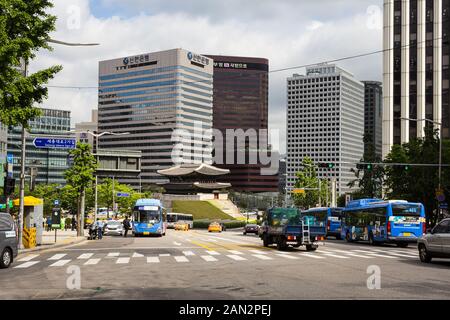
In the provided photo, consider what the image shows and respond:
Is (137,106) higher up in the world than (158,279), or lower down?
higher up

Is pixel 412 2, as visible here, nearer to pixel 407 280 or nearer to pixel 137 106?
pixel 407 280

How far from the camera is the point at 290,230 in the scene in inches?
1108

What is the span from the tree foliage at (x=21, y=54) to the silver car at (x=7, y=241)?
3.67 metres

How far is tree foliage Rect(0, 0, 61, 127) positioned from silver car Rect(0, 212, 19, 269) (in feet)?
12.0

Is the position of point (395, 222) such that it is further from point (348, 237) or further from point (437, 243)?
point (437, 243)

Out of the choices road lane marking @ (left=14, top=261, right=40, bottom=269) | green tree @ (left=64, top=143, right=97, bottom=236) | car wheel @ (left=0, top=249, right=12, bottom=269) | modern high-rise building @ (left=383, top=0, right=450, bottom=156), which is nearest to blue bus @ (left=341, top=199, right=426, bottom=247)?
road lane marking @ (left=14, top=261, right=40, bottom=269)

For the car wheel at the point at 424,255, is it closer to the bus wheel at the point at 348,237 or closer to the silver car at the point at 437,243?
the silver car at the point at 437,243

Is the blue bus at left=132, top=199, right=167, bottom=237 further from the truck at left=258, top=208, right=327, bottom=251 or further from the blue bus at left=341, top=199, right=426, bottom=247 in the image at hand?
the truck at left=258, top=208, right=327, bottom=251

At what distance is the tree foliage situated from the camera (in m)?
20.7

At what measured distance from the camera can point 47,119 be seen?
199 metres
